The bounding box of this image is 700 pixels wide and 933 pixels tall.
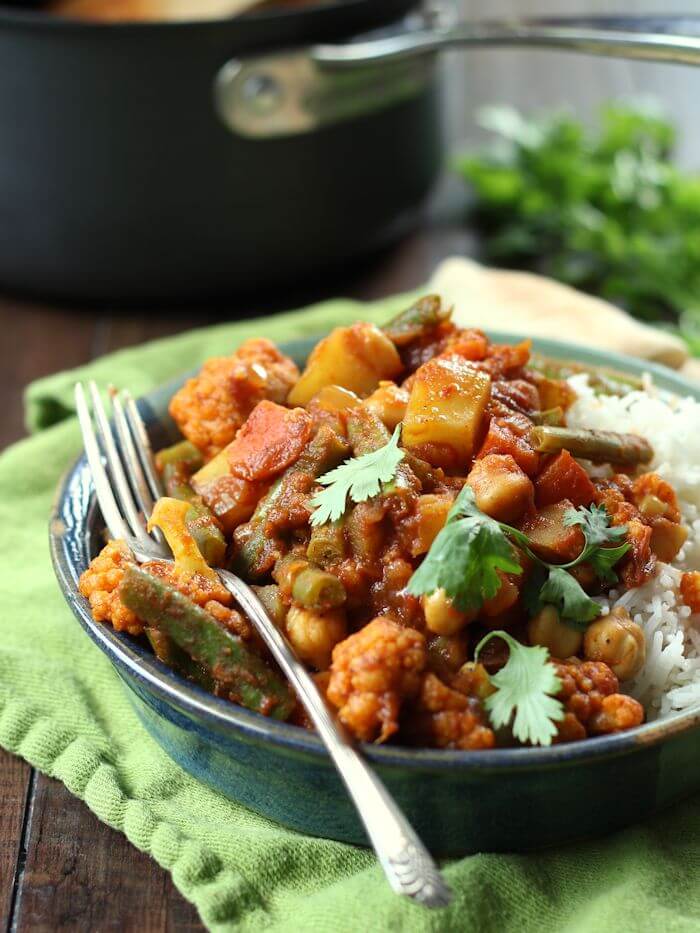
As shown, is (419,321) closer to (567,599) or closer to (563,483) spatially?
(563,483)

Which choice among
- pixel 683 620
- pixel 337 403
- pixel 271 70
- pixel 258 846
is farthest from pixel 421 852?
pixel 271 70

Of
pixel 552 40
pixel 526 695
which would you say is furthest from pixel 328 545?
pixel 552 40

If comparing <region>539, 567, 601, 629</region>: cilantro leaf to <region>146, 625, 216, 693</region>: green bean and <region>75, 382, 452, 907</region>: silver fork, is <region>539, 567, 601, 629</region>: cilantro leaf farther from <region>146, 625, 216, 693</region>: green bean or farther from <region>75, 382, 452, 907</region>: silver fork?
<region>146, 625, 216, 693</region>: green bean

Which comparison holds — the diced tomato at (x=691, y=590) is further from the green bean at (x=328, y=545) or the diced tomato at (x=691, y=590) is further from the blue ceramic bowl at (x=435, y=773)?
the green bean at (x=328, y=545)

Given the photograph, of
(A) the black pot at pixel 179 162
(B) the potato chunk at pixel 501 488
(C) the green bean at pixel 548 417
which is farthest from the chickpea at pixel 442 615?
(A) the black pot at pixel 179 162

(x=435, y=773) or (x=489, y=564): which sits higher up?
(x=489, y=564)

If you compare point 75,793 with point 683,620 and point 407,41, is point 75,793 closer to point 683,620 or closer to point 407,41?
point 683,620

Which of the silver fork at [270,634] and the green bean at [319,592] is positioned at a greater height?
the green bean at [319,592]
